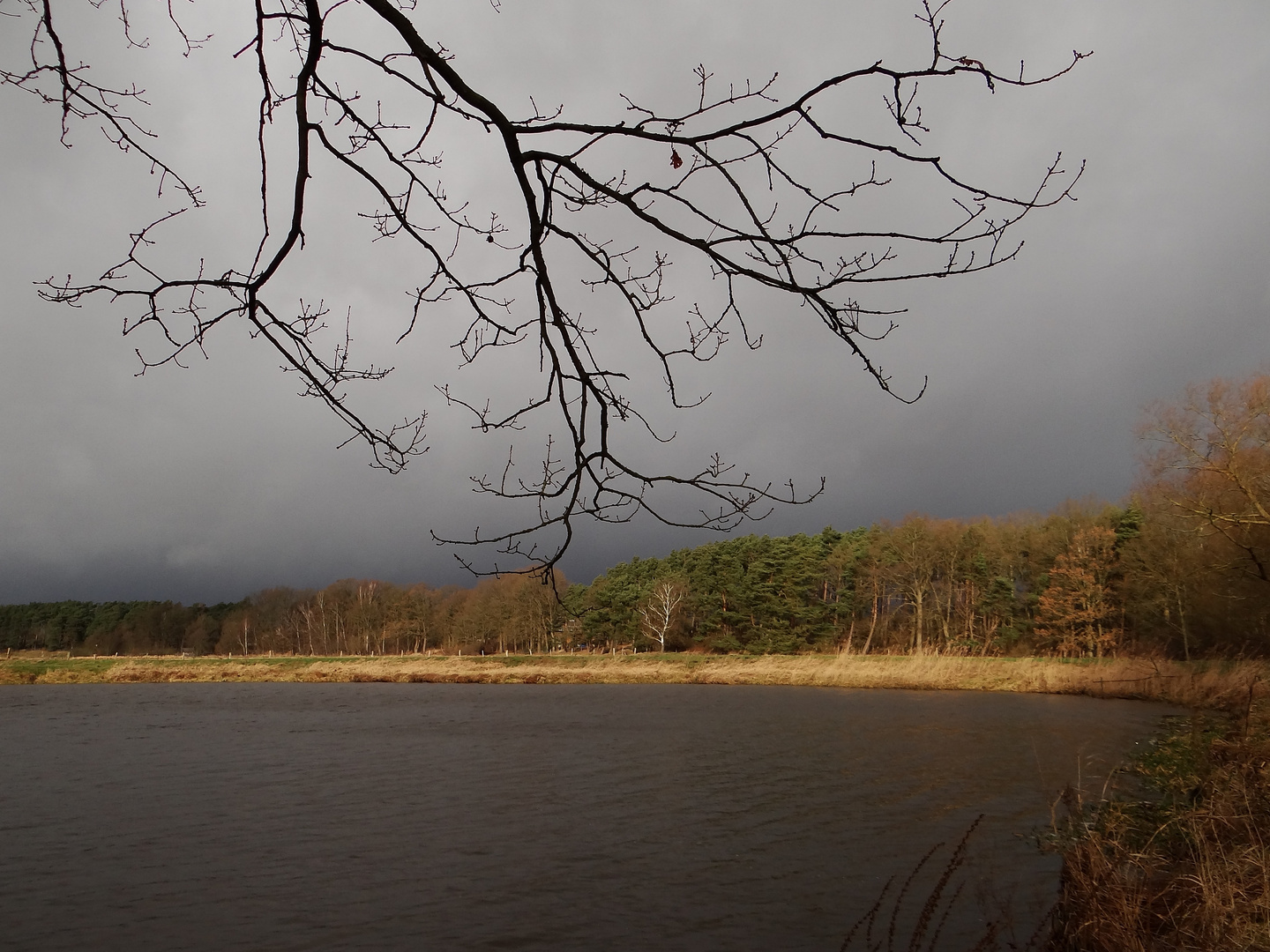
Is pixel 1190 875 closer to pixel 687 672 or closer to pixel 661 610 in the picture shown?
pixel 687 672

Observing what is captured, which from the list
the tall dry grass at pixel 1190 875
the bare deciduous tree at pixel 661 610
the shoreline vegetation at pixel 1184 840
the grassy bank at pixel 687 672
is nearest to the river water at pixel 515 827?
the shoreline vegetation at pixel 1184 840

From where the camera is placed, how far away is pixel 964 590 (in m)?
61.1

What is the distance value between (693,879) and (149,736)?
19300 millimetres

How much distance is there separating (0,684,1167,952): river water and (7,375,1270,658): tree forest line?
6.49 metres

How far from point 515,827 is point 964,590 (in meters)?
Result: 55.0

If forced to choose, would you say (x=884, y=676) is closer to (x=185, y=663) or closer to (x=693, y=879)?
(x=693, y=879)

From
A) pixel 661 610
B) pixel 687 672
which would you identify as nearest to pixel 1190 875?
pixel 687 672

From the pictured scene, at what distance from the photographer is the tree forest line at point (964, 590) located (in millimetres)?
22312

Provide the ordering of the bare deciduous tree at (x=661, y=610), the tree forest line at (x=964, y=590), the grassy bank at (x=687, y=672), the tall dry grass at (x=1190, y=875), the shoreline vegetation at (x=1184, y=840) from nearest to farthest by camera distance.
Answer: the tall dry grass at (x=1190, y=875)
the shoreline vegetation at (x=1184, y=840)
the tree forest line at (x=964, y=590)
the grassy bank at (x=687, y=672)
the bare deciduous tree at (x=661, y=610)

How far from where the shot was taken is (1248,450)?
21.1 m

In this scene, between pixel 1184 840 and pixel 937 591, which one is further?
pixel 937 591

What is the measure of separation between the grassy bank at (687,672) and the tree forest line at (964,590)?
3.12 metres

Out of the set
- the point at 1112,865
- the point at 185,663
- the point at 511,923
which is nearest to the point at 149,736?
the point at 511,923

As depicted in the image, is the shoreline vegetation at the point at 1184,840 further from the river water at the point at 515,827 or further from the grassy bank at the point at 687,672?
the grassy bank at the point at 687,672
